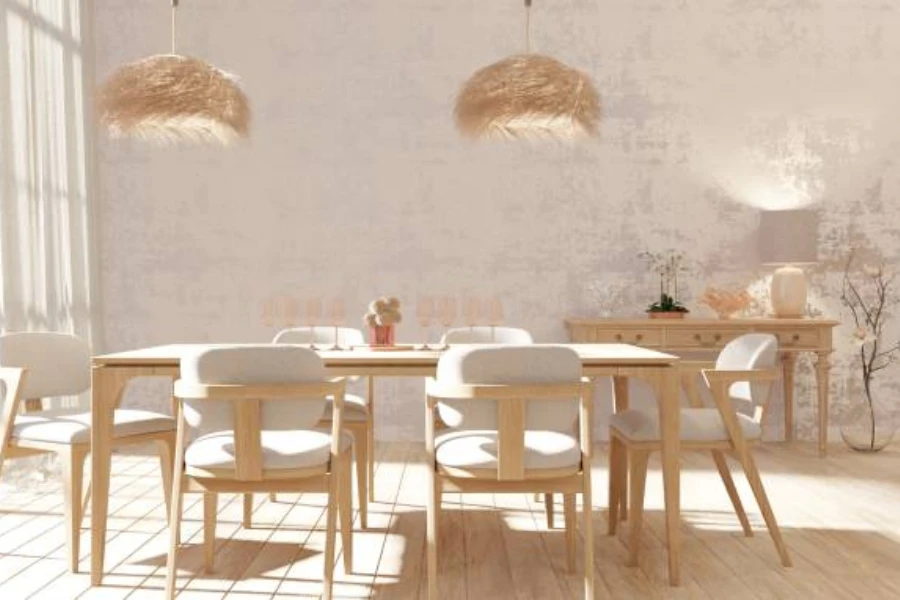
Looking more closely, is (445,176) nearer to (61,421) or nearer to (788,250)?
(788,250)

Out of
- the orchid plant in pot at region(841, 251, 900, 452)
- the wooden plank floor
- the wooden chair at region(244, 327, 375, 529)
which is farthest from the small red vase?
the orchid plant in pot at region(841, 251, 900, 452)

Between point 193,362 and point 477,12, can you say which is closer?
point 193,362

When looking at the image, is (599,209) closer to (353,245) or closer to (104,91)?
(353,245)

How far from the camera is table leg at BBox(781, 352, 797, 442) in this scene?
5.71 m

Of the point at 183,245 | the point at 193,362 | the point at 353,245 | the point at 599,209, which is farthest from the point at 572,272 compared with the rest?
the point at 193,362

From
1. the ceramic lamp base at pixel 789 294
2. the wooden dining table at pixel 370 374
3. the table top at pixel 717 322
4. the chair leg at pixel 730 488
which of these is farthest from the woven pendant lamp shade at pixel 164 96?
the ceramic lamp base at pixel 789 294

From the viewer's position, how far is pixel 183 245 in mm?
5953

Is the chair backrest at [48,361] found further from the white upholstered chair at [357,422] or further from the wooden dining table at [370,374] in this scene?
the white upholstered chair at [357,422]

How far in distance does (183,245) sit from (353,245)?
1.13 meters

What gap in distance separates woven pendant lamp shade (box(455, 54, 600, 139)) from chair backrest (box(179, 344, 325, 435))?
1311 mm

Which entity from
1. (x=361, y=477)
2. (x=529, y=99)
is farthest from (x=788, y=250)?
(x=361, y=477)

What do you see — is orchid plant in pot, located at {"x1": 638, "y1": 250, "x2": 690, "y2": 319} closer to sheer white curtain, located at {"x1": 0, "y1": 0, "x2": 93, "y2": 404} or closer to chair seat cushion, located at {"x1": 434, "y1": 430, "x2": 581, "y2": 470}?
chair seat cushion, located at {"x1": 434, "y1": 430, "x2": 581, "y2": 470}

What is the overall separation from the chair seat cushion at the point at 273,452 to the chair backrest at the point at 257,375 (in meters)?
0.08

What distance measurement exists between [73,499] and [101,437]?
0.91 ft
